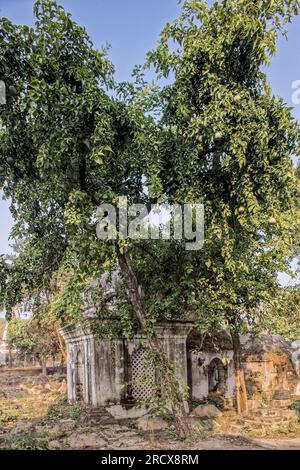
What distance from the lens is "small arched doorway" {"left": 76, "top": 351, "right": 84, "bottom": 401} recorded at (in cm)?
1423

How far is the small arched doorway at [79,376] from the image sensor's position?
14227 millimetres

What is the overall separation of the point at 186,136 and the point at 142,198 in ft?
5.42

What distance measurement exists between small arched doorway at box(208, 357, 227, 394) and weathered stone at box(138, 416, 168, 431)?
23.6ft

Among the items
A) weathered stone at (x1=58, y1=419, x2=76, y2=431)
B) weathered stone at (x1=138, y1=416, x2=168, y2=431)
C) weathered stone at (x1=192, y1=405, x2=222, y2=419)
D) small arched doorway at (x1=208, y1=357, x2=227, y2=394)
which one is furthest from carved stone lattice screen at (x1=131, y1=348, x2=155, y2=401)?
small arched doorway at (x1=208, y1=357, x2=227, y2=394)

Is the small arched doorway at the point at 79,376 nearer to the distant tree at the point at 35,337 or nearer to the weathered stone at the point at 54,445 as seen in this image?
the weathered stone at the point at 54,445

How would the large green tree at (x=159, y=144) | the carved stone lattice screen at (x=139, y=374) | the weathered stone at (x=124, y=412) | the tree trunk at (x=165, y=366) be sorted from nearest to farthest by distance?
the large green tree at (x=159, y=144) → the tree trunk at (x=165, y=366) → the weathered stone at (x=124, y=412) → the carved stone lattice screen at (x=139, y=374)

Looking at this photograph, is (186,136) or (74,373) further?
(74,373)

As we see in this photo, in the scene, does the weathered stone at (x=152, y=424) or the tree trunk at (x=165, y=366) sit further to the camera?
the weathered stone at (x=152, y=424)

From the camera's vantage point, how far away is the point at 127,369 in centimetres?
1303

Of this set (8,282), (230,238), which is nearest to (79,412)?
(8,282)

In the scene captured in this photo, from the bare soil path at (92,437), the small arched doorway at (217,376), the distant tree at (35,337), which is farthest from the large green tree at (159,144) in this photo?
the distant tree at (35,337)

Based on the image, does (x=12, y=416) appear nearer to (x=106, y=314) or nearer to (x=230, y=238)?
(x=106, y=314)

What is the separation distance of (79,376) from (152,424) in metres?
4.41

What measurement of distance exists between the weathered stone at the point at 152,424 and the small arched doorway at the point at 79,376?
3553mm
